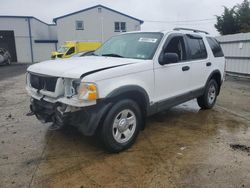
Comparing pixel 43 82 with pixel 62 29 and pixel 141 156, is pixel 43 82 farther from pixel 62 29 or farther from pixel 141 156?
pixel 62 29

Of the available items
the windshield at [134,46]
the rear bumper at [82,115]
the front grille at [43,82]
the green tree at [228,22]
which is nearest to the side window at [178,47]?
the windshield at [134,46]

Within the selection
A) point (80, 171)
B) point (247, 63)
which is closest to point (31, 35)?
point (247, 63)

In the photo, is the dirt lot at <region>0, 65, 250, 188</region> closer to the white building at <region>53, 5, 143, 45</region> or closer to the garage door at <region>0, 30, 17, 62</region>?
the white building at <region>53, 5, 143, 45</region>

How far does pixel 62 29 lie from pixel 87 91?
104ft

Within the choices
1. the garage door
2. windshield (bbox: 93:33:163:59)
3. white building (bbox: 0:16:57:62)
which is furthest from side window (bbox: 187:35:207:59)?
the garage door

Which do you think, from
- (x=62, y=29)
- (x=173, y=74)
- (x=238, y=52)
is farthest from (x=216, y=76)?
(x=62, y=29)

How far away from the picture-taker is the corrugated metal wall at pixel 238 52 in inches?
466

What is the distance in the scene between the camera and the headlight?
349 cm

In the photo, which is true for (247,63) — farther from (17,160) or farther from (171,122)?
(17,160)

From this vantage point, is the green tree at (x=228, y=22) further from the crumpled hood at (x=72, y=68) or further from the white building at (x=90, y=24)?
the crumpled hood at (x=72, y=68)

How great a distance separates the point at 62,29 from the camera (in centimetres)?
3319

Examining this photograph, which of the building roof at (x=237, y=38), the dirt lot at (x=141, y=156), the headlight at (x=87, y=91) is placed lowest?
the dirt lot at (x=141, y=156)

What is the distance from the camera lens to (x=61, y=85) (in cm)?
376

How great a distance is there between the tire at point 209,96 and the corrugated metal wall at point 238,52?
615 cm
